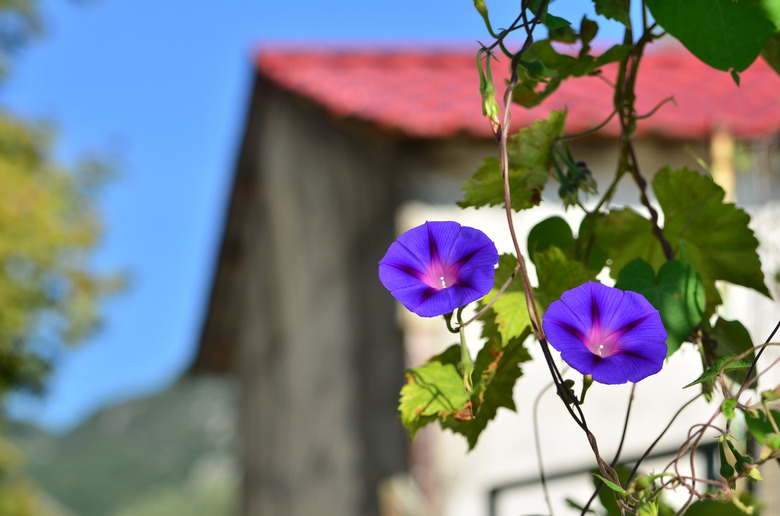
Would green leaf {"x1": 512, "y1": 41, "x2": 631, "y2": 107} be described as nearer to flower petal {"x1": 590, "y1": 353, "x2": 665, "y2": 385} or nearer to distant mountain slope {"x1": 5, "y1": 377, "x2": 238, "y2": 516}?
flower petal {"x1": 590, "y1": 353, "x2": 665, "y2": 385}

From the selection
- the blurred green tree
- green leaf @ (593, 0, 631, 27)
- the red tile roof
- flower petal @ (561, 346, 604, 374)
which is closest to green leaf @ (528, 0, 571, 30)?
green leaf @ (593, 0, 631, 27)

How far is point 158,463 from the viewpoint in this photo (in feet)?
104

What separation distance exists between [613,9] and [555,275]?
21 cm

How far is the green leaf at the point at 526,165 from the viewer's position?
646mm

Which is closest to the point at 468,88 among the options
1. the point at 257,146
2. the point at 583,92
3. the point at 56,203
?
the point at 583,92

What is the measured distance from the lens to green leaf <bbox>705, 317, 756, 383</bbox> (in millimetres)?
635

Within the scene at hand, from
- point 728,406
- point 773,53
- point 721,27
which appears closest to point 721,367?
point 728,406

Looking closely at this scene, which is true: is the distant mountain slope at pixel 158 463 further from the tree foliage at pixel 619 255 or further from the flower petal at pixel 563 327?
the flower petal at pixel 563 327

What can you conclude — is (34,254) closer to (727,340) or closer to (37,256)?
(37,256)

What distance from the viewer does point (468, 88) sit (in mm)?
4258

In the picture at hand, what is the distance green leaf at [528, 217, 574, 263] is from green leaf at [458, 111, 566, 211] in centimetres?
5

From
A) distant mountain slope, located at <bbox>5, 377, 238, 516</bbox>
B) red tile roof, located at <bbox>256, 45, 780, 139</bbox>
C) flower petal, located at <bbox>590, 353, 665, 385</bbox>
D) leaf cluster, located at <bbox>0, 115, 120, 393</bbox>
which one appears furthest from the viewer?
distant mountain slope, located at <bbox>5, 377, 238, 516</bbox>

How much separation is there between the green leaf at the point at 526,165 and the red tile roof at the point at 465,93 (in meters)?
2.34

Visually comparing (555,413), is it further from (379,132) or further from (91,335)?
(91,335)
